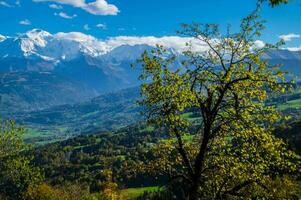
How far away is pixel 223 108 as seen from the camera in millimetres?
25891

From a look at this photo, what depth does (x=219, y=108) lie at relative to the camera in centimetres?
2514

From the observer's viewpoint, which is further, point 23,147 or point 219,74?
point 23,147

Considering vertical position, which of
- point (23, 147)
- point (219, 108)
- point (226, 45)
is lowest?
point (23, 147)

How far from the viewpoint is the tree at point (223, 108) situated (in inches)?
946

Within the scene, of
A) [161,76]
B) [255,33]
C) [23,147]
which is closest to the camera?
[255,33]

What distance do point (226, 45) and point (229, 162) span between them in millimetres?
6475

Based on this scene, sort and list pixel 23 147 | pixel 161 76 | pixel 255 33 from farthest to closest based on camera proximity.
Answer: pixel 23 147, pixel 161 76, pixel 255 33

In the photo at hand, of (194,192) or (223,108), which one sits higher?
(223,108)

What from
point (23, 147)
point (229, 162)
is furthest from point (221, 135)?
point (23, 147)

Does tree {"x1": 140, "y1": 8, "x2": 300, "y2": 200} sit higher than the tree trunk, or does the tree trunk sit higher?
tree {"x1": 140, "y1": 8, "x2": 300, "y2": 200}

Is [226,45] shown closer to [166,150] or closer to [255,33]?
[255,33]

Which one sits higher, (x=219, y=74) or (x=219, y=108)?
(x=219, y=74)

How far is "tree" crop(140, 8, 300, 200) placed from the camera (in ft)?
78.8

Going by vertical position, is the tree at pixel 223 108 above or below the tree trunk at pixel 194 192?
above
